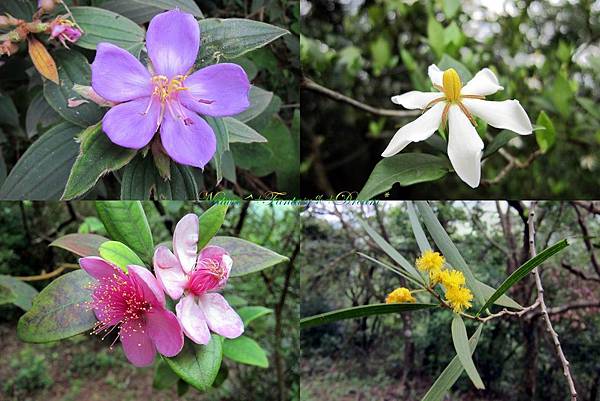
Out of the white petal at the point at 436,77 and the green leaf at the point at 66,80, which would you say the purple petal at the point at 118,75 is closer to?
the green leaf at the point at 66,80

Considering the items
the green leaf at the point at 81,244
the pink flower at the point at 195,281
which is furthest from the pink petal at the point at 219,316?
the green leaf at the point at 81,244

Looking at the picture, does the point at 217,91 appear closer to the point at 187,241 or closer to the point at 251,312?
the point at 187,241

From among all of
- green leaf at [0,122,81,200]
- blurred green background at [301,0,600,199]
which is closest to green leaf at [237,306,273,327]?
green leaf at [0,122,81,200]

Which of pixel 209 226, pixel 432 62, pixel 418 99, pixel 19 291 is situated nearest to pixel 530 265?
pixel 418 99

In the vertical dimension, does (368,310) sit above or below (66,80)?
below

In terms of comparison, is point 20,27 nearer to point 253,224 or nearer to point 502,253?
point 253,224

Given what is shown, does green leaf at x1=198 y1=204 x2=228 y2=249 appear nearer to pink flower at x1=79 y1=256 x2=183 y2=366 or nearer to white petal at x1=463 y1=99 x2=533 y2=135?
pink flower at x1=79 y1=256 x2=183 y2=366
